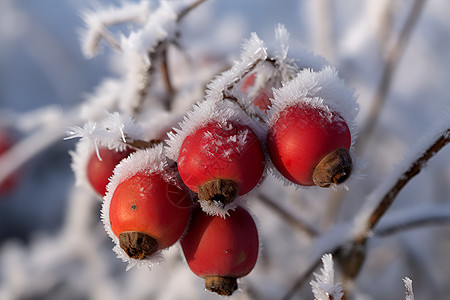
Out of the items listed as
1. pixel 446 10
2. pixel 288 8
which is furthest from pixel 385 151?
pixel 288 8

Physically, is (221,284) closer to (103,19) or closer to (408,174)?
(408,174)

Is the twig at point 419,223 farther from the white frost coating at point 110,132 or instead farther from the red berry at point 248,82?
the white frost coating at point 110,132

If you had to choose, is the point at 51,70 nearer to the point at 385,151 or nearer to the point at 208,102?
the point at 385,151

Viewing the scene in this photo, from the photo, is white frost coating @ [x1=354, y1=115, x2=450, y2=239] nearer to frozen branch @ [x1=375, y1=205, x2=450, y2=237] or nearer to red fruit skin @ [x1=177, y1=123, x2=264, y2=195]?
frozen branch @ [x1=375, y1=205, x2=450, y2=237]

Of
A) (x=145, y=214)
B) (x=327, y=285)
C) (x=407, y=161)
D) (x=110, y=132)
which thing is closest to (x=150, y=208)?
(x=145, y=214)

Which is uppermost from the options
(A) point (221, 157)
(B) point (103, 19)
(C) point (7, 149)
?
(A) point (221, 157)

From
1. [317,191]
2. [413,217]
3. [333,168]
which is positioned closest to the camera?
[333,168]
